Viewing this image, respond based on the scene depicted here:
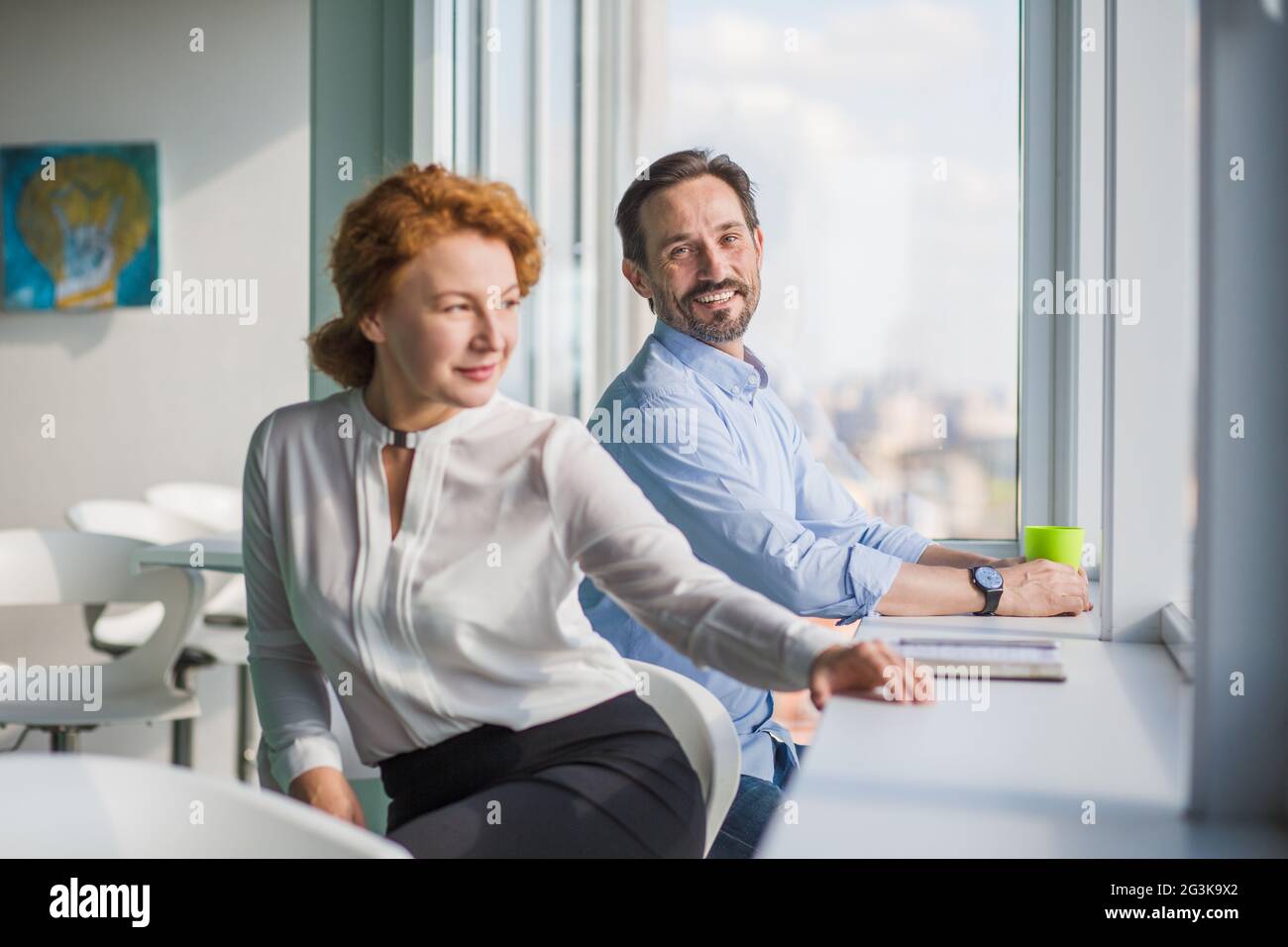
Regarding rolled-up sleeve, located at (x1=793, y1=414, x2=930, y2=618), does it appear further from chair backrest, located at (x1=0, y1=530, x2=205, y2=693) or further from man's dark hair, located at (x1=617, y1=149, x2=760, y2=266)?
chair backrest, located at (x1=0, y1=530, x2=205, y2=693)

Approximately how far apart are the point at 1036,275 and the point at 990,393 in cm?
25

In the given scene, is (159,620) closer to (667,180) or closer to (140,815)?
(667,180)

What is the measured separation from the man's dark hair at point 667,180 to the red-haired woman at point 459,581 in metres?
0.70

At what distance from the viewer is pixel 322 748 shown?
49.2 inches

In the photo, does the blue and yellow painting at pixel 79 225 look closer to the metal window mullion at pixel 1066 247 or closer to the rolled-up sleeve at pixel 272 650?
the metal window mullion at pixel 1066 247

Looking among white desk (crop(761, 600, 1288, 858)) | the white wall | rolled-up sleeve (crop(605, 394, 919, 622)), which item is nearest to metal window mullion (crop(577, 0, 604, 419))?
the white wall

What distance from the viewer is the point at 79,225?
4227 millimetres

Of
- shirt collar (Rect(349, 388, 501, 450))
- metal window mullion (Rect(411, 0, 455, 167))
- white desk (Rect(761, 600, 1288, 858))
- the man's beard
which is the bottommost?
white desk (Rect(761, 600, 1288, 858))

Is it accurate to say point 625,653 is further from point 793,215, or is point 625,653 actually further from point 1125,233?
point 793,215

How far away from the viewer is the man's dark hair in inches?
78.0

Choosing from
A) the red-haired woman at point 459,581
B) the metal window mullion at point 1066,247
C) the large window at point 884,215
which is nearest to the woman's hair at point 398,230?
the red-haired woman at point 459,581

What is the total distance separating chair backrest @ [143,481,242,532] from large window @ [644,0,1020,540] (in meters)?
1.82

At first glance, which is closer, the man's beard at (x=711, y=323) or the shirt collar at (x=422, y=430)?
the shirt collar at (x=422, y=430)

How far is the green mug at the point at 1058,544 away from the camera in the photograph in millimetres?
1840
